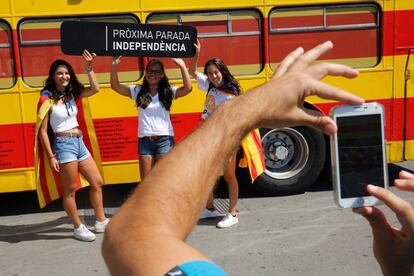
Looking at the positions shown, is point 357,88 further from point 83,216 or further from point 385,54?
point 83,216

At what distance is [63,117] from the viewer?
15.2 ft

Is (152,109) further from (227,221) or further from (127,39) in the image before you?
(227,221)

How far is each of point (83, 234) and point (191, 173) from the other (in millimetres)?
4027

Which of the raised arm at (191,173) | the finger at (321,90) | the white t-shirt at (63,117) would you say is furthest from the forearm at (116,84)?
the finger at (321,90)

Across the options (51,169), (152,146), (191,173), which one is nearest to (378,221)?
(191,173)

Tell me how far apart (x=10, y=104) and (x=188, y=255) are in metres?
4.87

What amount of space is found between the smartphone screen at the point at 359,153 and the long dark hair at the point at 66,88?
374cm

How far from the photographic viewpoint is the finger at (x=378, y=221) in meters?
1.28

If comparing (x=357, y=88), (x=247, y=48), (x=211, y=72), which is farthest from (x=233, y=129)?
(x=357, y=88)

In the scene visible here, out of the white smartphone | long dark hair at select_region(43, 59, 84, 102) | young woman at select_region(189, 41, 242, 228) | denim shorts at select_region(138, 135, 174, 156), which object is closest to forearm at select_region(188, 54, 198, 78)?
young woman at select_region(189, 41, 242, 228)

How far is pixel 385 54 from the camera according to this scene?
19.0ft

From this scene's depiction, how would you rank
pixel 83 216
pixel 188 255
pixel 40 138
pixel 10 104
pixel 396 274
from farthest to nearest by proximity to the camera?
pixel 83 216 < pixel 10 104 < pixel 40 138 < pixel 396 274 < pixel 188 255

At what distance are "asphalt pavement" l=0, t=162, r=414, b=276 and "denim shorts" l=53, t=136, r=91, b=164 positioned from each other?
844mm

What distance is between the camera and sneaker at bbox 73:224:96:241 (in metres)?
4.77
